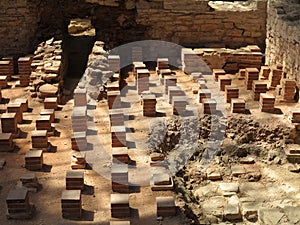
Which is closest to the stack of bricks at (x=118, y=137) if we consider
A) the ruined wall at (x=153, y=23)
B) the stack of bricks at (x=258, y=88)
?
the stack of bricks at (x=258, y=88)

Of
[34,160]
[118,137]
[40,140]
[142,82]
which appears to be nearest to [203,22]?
[142,82]

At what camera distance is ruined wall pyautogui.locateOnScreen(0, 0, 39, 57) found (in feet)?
37.9

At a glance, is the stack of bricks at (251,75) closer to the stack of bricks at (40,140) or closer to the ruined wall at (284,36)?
the ruined wall at (284,36)

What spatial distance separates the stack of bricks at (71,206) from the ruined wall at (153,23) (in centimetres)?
636

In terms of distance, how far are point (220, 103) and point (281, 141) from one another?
140 cm

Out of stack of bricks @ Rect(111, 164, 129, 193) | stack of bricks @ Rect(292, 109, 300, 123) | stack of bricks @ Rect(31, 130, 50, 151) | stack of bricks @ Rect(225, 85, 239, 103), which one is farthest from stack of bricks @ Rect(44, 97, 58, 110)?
stack of bricks @ Rect(292, 109, 300, 123)

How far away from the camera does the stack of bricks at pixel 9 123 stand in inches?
325

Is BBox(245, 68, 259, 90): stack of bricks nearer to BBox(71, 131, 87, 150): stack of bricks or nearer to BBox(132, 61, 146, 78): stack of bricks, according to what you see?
BBox(132, 61, 146, 78): stack of bricks

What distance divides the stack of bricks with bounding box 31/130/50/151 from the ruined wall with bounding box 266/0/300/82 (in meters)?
4.98

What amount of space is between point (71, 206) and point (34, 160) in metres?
1.39

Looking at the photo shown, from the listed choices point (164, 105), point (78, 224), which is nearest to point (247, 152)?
point (164, 105)

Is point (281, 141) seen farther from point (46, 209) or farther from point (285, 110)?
point (46, 209)

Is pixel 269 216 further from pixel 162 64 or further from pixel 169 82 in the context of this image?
pixel 162 64

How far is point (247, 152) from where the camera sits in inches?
347
